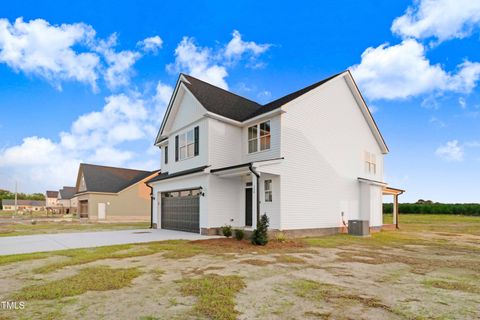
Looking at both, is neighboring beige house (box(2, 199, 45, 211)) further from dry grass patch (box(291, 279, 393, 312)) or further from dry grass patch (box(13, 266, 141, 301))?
dry grass patch (box(291, 279, 393, 312))

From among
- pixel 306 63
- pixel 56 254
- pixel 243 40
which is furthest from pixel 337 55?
pixel 56 254

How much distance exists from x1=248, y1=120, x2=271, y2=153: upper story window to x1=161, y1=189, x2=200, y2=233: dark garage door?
4.06 metres

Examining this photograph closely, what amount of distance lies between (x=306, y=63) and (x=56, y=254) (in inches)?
725

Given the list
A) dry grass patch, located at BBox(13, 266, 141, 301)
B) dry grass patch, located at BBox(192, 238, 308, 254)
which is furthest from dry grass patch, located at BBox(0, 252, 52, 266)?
dry grass patch, located at BBox(192, 238, 308, 254)

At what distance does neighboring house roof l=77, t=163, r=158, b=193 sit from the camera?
34.1m

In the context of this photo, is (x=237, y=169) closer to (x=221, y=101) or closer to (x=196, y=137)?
(x=196, y=137)

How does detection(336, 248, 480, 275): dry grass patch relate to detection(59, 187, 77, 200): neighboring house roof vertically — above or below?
above

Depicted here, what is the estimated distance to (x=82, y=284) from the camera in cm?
575

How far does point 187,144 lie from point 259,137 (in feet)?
16.2

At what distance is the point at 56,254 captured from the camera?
9523mm

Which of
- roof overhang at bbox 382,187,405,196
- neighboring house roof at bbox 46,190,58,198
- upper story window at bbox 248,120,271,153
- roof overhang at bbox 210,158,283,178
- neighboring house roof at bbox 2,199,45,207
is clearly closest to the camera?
roof overhang at bbox 210,158,283,178

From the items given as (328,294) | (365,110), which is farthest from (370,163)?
(328,294)

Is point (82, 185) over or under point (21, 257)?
over

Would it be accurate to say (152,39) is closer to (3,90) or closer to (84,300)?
(3,90)
